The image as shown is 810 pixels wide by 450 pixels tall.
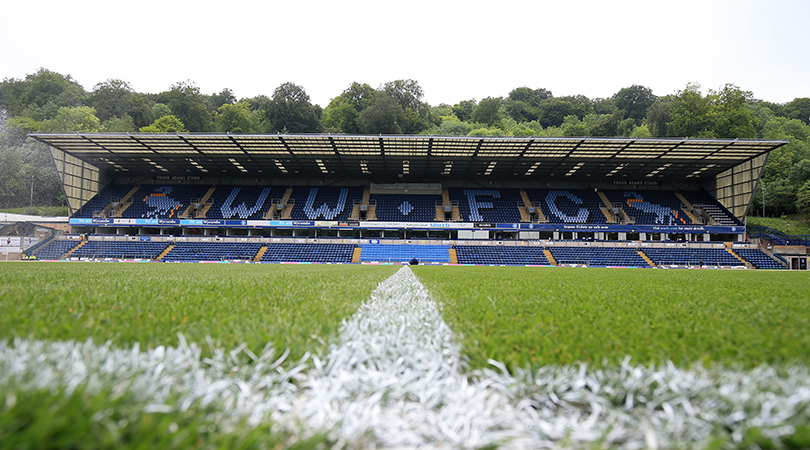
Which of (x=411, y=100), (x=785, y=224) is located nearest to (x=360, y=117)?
(x=411, y=100)

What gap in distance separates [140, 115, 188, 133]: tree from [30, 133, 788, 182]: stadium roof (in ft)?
36.4

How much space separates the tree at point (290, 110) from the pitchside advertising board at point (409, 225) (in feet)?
67.2

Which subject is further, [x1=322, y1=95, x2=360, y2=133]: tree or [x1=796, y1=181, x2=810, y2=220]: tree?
[x1=322, y1=95, x2=360, y2=133]: tree

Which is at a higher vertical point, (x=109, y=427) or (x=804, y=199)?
(x=804, y=199)

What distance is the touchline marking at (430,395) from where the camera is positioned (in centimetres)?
92

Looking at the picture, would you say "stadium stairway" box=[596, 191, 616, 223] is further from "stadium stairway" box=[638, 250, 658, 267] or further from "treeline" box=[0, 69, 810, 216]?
"treeline" box=[0, 69, 810, 216]

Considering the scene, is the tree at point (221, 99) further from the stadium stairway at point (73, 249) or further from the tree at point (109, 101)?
the stadium stairway at point (73, 249)

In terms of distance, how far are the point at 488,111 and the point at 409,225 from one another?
32.2m

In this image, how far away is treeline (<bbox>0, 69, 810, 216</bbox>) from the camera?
38.4m

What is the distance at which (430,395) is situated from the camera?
1.17m

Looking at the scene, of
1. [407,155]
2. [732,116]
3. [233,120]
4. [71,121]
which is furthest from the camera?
[233,120]

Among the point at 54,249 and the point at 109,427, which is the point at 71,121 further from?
the point at 109,427

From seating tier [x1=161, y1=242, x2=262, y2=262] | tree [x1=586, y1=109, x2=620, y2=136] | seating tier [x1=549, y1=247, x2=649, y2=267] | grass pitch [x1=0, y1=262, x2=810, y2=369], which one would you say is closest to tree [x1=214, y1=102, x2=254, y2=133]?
seating tier [x1=161, y1=242, x2=262, y2=262]

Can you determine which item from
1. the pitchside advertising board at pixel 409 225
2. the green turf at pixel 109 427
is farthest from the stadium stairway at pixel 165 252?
the green turf at pixel 109 427
